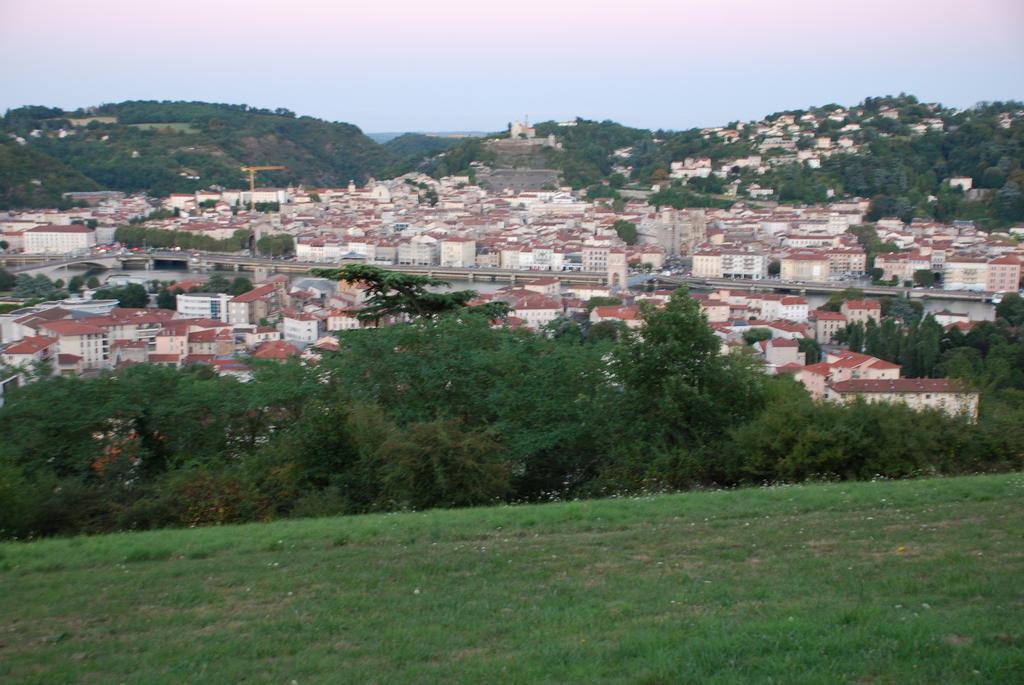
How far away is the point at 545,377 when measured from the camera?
603 centimetres

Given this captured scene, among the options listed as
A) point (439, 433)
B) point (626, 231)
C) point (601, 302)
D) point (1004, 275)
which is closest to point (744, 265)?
point (626, 231)

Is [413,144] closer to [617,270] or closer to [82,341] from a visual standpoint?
[617,270]

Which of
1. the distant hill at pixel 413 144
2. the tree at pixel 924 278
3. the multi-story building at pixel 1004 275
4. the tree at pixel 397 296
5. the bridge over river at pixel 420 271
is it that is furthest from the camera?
the distant hill at pixel 413 144

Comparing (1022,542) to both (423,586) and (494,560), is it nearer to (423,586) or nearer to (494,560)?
(494,560)

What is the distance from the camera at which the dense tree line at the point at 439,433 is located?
4.91 m

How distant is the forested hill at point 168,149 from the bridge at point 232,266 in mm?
12666

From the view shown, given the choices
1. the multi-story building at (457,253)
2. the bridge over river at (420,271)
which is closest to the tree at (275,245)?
the bridge over river at (420,271)

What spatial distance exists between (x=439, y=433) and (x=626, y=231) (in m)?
37.7

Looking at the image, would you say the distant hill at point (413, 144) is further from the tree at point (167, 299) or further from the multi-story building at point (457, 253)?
the tree at point (167, 299)

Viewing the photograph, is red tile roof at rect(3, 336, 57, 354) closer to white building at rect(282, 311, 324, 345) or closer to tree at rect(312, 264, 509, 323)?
Answer: white building at rect(282, 311, 324, 345)

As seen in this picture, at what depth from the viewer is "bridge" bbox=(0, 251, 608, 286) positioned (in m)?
34.3

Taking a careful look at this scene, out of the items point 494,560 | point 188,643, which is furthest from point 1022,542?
point 188,643

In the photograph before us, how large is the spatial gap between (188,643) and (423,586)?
2.33ft

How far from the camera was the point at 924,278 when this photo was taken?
3194 centimetres
